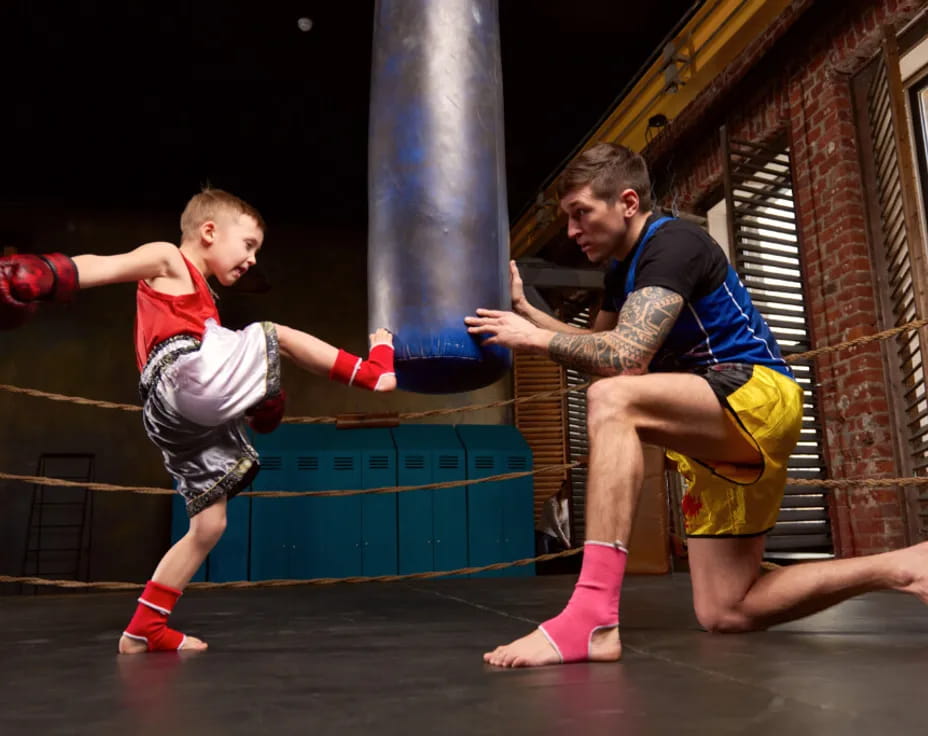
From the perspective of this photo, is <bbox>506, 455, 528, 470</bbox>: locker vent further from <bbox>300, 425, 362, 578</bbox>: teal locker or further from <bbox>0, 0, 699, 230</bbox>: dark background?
<bbox>0, 0, 699, 230</bbox>: dark background

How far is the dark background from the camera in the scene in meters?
5.41

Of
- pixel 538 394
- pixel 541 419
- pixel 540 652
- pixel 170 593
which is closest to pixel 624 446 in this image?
pixel 540 652

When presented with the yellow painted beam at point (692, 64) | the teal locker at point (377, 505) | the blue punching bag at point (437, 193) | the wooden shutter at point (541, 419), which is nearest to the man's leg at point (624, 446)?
the blue punching bag at point (437, 193)

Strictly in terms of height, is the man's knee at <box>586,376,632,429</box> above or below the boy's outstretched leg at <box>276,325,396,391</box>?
below

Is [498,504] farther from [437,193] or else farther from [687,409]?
[687,409]

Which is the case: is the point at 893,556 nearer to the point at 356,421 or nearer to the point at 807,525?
the point at 807,525

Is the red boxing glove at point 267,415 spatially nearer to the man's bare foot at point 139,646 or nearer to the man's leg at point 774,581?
the man's bare foot at point 139,646

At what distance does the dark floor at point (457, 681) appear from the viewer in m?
0.94

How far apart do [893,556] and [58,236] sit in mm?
7873

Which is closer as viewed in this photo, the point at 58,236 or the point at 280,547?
the point at 280,547

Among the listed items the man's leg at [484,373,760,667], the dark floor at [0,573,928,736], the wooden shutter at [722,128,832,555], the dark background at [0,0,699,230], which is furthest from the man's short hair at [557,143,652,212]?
the dark background at [0,0,699,230]

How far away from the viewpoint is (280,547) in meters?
6.13

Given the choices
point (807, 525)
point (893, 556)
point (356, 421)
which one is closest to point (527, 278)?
point (356, 421)

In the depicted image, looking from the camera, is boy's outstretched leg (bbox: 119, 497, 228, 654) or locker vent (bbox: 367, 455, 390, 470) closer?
boy's outstretched leg (bbox: 119, 497, 228, 654)
